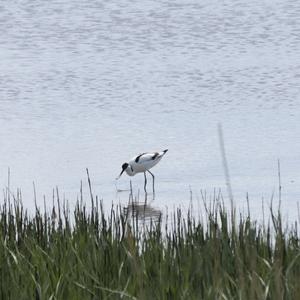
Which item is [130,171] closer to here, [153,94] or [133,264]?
[153,94]

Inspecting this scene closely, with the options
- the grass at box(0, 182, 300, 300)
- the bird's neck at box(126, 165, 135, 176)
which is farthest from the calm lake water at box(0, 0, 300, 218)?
the grass at box(0, 182, 300, 300)

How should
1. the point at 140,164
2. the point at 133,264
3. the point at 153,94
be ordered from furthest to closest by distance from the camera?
the point at 153,94 → the point at 140,164 → the point at 133,264

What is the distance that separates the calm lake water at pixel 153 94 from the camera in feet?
42.8

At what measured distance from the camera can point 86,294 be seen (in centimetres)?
658

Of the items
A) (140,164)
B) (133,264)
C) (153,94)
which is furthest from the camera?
(153,94)

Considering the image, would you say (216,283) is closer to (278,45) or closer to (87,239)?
(87,239)

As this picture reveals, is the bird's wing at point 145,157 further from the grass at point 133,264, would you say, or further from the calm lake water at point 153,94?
the grass at point 133,264

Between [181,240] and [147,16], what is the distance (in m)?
18.0

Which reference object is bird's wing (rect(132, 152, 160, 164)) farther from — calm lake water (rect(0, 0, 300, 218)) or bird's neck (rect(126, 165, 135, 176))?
calm lake water (rect(0, 0, 300, 218))

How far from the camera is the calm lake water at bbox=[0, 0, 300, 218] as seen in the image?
13.1 m

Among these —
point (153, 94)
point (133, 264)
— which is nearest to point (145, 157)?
point (153, 94)

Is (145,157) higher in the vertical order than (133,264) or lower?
higher

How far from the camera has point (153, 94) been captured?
17562 mm

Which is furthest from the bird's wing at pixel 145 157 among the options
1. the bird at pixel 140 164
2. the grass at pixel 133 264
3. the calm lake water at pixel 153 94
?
the grass at pixel 133 264
